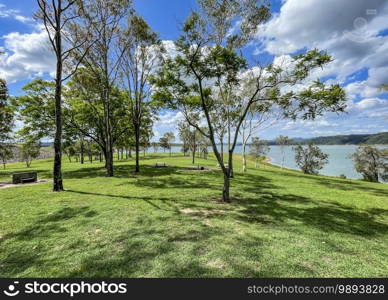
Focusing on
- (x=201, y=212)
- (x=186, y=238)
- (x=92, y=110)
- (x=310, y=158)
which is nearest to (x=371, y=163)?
(x=310, y=158)

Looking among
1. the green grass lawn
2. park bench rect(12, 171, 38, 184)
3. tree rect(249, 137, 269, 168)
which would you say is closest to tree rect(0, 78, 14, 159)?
park bench rect(12, 171, 38, 184)

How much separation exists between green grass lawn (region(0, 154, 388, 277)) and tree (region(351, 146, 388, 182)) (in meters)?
33.0

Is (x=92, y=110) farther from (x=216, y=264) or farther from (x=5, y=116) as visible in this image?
(x=216, y=264)

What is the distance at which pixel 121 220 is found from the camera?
5.75 metres

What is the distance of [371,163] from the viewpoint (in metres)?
32.5

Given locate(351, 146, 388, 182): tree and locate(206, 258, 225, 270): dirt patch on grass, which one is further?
locate(351, 146, 388, 182): tree

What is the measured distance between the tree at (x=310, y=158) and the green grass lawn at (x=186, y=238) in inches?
1385

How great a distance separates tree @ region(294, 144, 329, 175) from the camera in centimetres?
3859

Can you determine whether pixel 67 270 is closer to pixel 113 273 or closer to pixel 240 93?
pixel 113 273

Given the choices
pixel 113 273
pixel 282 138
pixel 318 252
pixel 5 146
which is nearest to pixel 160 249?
pixel 113 273

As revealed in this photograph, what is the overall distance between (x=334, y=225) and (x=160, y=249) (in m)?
5.77

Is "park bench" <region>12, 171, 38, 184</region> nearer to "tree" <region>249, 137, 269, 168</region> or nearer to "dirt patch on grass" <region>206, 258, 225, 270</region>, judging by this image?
"dirt patch on grass" <region>206, 258, 225, 270</region>

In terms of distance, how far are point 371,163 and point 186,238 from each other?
1706 inches

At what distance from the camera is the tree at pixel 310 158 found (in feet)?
127
